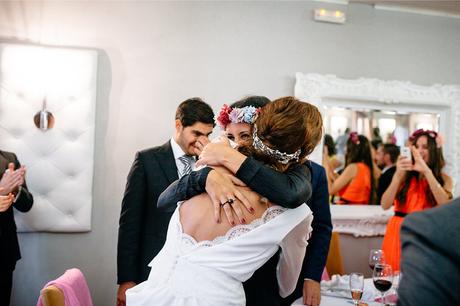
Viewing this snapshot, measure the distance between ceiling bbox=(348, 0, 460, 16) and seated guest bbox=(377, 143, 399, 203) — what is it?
1.21 metres

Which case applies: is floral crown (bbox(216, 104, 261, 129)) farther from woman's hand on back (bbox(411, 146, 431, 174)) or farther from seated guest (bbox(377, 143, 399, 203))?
seated guest (bbox(377, 143, 399, 203))

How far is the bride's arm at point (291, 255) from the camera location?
149cm

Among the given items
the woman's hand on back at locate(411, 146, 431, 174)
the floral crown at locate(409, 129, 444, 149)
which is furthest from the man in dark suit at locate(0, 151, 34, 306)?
the floral crown at locate(409, 129, 444, 149)

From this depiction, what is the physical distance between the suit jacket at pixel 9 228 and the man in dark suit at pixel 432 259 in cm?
279

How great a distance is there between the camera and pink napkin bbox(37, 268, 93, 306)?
1901 millimetres

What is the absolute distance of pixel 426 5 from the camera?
13.7 feet

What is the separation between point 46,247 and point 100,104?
1.08 meters

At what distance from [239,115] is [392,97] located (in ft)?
8.78

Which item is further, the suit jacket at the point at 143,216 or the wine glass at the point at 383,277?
the suit jacket at the point at 143,216

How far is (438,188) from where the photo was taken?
3.72 metres

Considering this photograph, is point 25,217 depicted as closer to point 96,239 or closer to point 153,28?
point 96,239

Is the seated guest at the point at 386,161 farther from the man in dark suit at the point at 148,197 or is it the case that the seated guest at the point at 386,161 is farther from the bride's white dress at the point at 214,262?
the bride's white dress at the point at 214,262

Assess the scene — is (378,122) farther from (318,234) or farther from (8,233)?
(8,233)

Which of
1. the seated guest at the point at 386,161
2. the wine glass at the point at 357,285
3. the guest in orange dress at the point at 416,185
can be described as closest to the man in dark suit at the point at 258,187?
the wine glass at the point at 357,285
